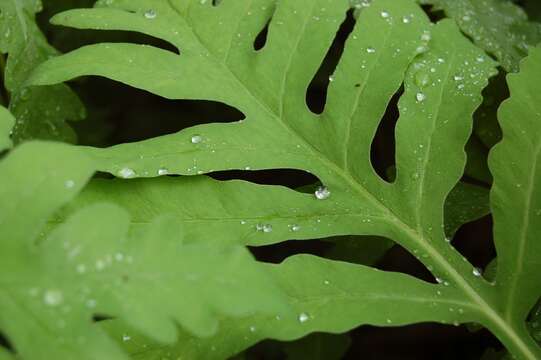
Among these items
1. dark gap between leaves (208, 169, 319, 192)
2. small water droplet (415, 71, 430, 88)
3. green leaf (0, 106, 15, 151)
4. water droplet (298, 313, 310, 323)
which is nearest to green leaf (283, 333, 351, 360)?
dark gap between leaves (208, 169, 319, 192)

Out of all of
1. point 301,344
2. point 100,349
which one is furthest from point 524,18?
point 100,349

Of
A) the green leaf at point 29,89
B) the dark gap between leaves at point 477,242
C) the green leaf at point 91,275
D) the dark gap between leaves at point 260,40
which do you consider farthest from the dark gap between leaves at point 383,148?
the green leaf at point 91,275

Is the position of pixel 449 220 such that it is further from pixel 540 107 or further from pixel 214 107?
pixel 214 107

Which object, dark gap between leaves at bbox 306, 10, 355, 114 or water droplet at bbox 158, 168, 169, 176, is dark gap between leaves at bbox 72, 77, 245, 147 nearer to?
dark gap between leaves at bbox 306, 10, 355, 114

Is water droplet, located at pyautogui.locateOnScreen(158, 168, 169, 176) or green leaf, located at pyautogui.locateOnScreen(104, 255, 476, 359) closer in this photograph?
green leaf, located at pyautogui.locateOnScreen(104, 255, 476, 359)

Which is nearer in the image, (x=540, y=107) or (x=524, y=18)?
(x=540, y=107)

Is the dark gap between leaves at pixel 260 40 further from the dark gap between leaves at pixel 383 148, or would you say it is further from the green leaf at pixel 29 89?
the green leaf at pixel 29 89
